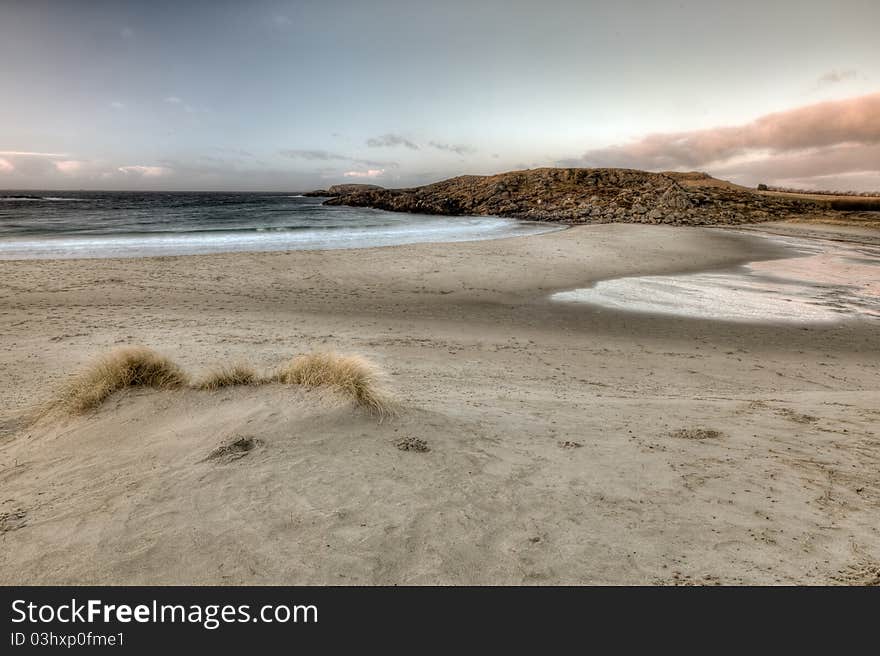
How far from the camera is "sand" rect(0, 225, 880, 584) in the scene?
2.86 m

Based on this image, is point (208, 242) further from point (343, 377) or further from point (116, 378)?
point (343, 377)

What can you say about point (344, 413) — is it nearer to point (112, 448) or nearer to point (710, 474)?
point (112, 448)

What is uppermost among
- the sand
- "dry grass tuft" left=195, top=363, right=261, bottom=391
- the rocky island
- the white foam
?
the rocky island

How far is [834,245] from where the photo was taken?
82.1ft

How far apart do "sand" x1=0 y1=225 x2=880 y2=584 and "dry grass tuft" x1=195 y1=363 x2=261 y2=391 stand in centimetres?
22

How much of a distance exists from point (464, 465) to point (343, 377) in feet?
5.87

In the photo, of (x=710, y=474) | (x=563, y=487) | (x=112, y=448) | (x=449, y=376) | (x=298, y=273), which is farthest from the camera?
(x=298, y=273)

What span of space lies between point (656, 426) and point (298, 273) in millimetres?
13418

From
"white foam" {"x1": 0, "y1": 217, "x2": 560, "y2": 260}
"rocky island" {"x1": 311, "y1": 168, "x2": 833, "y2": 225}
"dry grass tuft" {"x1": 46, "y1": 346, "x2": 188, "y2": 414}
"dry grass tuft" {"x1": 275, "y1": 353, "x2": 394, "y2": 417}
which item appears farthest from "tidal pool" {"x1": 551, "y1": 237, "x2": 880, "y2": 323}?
"rocky island" {"x1": 311, "y1": 168, "x2": 833, "y2": 225}

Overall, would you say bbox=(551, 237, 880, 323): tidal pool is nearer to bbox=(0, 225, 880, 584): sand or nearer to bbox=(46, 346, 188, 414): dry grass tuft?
bbox=(0, 225, 880, 584): sand

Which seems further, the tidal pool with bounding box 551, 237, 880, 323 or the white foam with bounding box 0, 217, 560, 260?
the white foam with bounding box 0, 217, 560, 260

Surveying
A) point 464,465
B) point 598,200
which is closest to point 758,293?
point 464,465

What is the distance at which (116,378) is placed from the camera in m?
5.42
